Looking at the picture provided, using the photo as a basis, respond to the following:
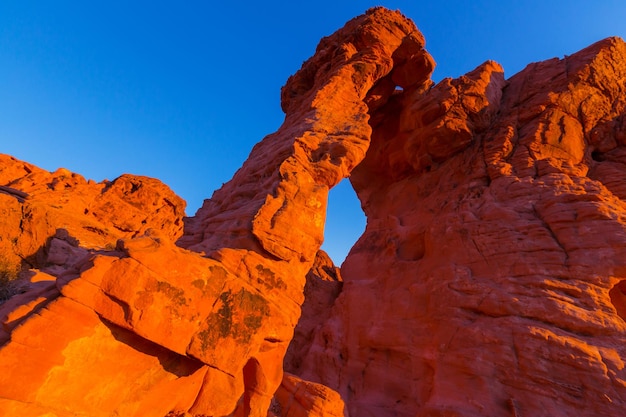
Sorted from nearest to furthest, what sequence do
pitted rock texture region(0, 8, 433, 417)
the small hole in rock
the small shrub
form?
1. pitted rock texture region(0, 8, 433, 417)
2. the small shrub
3. the small hole in rock

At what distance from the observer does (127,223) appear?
19.4 meters

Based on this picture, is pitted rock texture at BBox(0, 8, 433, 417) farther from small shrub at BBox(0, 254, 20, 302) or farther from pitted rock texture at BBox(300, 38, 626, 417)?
small shrub at BBox(0, 254, 20, 302)

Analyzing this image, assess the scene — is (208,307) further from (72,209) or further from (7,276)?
(72,209)

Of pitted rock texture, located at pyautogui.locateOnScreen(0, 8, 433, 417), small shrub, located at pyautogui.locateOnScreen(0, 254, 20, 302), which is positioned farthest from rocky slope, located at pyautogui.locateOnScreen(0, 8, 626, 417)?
small shrub, located at pyautogui.locateOnScreen(0, 254, 20, 302)

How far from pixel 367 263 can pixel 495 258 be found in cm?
737

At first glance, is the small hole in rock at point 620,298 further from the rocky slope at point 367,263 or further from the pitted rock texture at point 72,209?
the pitted rock texture at point 72,209

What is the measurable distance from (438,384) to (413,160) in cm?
1284

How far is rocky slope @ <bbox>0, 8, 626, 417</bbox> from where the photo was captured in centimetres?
639

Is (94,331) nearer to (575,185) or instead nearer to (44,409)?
(44,409)

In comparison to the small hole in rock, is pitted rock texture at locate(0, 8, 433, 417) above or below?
below

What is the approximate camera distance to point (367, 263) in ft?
63.4

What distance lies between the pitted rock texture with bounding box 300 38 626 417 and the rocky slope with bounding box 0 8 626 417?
0.08 m

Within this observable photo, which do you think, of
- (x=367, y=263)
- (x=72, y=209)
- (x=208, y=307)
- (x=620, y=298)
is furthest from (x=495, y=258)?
(x=72, y=209)

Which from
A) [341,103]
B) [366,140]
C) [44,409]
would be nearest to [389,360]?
[366,140]
